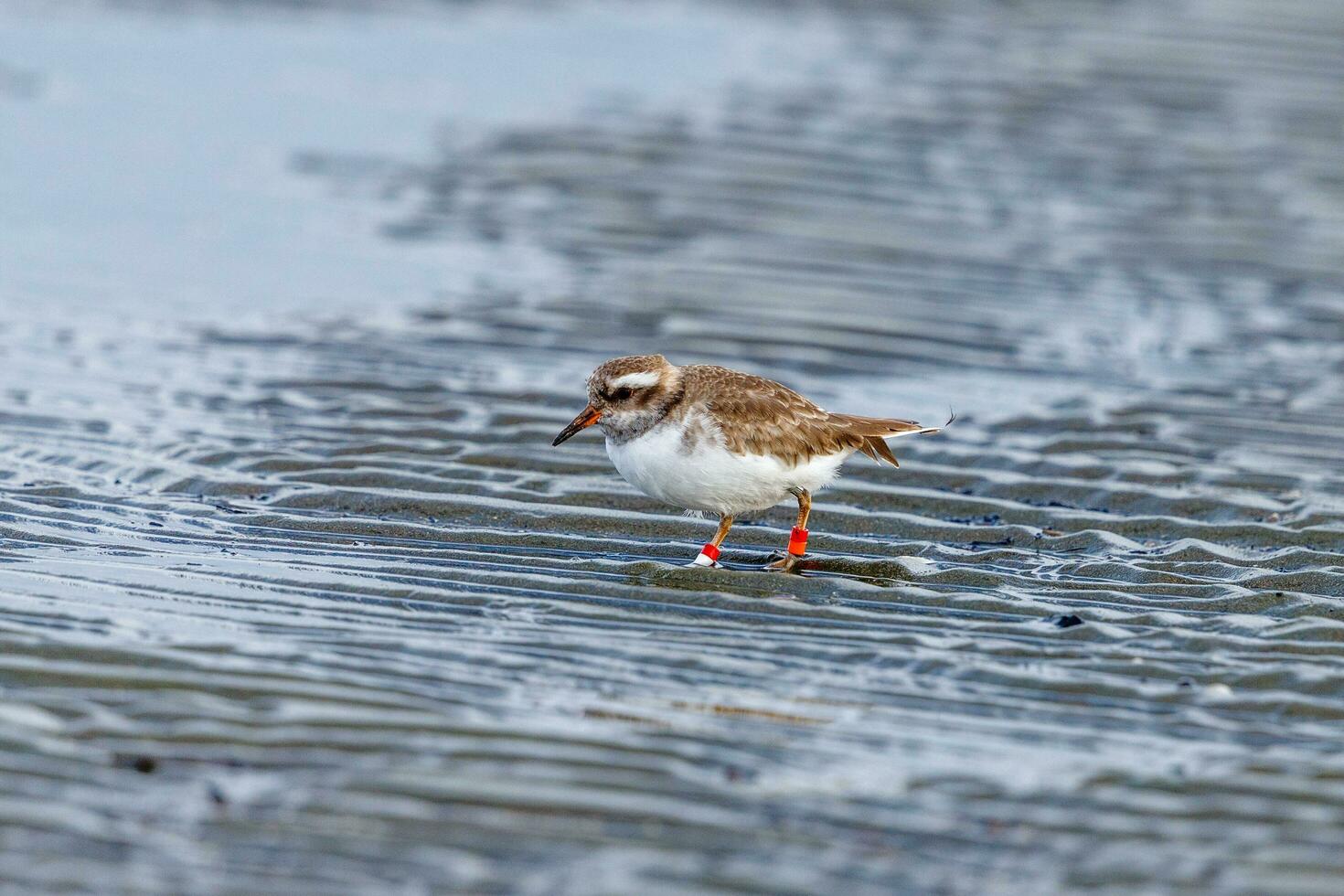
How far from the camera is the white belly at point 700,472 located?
8734mm

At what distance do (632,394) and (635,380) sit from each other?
0.28 feet

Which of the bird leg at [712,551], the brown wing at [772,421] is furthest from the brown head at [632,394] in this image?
the bird leg at [712,551]

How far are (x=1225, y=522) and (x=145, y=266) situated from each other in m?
9.34

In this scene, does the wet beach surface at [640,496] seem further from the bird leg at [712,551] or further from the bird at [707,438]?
the bird at [707,438]

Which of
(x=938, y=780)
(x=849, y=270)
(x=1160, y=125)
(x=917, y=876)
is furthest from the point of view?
(x=1160, y=125)

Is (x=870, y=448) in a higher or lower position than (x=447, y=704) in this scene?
higher

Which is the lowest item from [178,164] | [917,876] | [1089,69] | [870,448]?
[917,876]

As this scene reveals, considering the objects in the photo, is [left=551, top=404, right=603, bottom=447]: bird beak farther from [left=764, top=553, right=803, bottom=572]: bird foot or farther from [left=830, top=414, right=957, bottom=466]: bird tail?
[left=830, top=414, right=957, bottom=466]: bird tail

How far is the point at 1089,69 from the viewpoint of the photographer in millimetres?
21703

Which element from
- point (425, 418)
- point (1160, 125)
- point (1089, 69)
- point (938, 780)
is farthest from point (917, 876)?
point (1089, 69)

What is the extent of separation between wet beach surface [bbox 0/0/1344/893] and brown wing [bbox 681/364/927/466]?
0.62 metres

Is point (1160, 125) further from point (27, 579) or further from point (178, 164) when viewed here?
point (27, 579)

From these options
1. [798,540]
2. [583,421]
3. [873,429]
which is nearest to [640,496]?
[583,421]

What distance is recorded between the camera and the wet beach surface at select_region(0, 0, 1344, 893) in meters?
6.11
